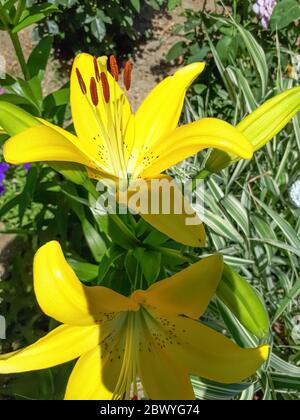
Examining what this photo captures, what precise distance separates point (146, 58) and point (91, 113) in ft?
4.98

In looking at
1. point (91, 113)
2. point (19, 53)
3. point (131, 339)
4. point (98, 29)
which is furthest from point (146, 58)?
point (131, 339)

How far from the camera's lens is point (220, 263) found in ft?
2.23

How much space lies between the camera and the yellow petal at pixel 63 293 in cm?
66

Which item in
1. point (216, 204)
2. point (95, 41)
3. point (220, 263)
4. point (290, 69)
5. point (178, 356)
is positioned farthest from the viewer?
point (95, 41)

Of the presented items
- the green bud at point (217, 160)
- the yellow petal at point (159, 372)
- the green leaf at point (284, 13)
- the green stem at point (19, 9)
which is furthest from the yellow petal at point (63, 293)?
the green leaf at point (284, 13)

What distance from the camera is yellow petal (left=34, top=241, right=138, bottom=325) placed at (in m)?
0.66

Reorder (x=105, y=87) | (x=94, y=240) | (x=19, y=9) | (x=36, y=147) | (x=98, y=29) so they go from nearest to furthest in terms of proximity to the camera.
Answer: (x=36, y=147) < (x=105, y=87) < (x=19, y=9) < (x=94, y=240) < (x=98, y=29)

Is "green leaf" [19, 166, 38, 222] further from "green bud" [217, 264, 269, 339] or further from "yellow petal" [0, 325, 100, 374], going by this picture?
"green bud" [217, 264, 269, 339]

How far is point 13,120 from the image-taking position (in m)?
0.74

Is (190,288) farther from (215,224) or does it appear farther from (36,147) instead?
(215,224)

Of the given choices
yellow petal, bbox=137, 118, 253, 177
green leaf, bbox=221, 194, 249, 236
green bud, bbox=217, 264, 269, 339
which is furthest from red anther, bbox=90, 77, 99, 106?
green leaf, bbox=221, 194, 249, 236

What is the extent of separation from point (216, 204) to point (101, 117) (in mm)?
442

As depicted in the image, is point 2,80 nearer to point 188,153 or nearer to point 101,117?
point 101,117
